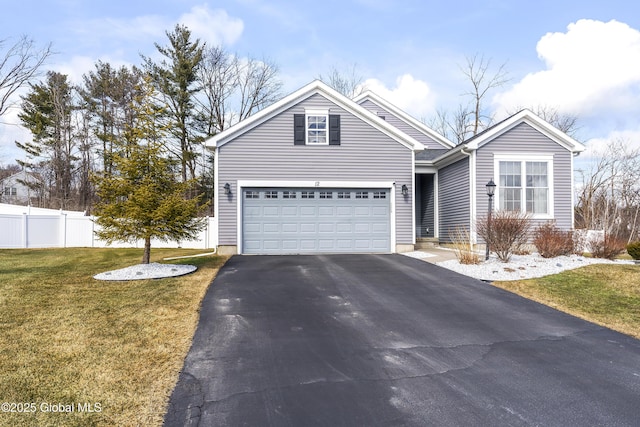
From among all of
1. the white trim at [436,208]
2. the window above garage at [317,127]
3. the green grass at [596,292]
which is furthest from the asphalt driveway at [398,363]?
the white trim at [436,208]

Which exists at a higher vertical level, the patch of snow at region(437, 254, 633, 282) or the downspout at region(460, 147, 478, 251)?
the downspout at region(460, 147, 478, 251)

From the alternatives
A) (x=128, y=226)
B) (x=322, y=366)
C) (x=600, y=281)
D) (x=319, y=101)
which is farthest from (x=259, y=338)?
(x=319, y=101)

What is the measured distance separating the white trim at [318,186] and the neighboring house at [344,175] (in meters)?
0.04

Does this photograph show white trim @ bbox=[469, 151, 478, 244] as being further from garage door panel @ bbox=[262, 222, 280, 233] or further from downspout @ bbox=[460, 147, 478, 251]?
garage door panel @ bbox=[262, 222, 280, 233]

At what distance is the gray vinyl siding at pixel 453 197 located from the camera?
14.3 m

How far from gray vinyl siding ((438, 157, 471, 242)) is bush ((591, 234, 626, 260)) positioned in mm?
3925

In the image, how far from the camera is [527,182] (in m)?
14.0

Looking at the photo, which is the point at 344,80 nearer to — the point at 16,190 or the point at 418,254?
the point at 418,254

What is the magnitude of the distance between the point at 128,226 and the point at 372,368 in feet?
24.4

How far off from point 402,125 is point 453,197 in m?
6.15

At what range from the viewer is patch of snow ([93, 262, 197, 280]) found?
8774 millimetres

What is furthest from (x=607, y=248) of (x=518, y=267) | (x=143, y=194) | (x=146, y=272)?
(x=143, y=194)

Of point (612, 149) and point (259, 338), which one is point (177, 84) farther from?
point (612, 149)

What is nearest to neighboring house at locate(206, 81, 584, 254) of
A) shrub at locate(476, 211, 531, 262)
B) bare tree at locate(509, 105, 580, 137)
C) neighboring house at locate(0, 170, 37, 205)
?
shrub at locate(476, 211, 531, 262)
